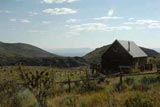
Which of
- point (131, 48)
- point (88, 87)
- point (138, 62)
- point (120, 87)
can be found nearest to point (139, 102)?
point (120, 87)

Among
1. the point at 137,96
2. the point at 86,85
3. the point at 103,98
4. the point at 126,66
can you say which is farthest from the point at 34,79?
the point at 126,66

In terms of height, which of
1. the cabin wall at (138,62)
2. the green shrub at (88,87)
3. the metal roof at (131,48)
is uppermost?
the metal roof at (131,48)

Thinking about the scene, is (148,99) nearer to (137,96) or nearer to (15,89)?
(137,96)

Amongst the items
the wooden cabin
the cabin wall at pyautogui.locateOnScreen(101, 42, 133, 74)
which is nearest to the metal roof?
the wooden cabin

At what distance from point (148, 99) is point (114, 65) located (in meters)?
44.8

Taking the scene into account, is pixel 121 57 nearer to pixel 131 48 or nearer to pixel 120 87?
pixel 131 48

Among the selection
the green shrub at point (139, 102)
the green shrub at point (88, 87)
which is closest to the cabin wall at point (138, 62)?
the green shrub at point (88, 87)

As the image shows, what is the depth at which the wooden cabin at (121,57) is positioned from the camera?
5609cm

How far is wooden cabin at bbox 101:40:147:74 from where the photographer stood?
184ft

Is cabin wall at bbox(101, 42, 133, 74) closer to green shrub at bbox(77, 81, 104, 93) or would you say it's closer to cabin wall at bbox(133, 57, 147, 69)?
cabin wall at bbox(133, 57, 147, 69)

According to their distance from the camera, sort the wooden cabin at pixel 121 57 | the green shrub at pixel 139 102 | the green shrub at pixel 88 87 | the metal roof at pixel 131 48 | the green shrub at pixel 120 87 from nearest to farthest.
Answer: the green shrub at pixel 139 102 → the green shrub at pixel 120 87 → the green shrub at pixel 88 87 → the wooden cabin at pixel 121 57 → the metal roof at pixel 131 48

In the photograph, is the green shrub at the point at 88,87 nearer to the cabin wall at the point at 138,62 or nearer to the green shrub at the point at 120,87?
the green shrub at the point at 120,87

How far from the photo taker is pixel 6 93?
15.9 m

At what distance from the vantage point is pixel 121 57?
5697 cm
